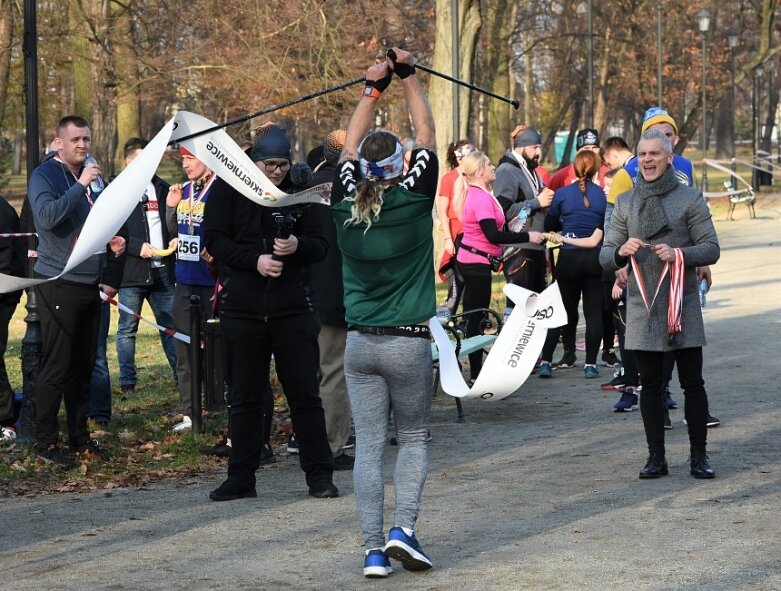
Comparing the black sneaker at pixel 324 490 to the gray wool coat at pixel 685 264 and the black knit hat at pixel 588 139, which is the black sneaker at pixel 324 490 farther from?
the black knit hat at pixel 588 139

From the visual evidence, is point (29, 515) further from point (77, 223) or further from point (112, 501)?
point (77, 223)

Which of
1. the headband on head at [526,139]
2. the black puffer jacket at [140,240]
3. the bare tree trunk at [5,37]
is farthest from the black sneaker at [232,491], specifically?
the bare tree trunk at [5,37]

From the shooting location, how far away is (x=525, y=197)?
12.2 metres

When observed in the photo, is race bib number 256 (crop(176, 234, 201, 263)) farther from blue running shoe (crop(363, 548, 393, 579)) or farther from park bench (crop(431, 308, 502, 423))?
blue running shoe (crop(363, 548, 393, 579))

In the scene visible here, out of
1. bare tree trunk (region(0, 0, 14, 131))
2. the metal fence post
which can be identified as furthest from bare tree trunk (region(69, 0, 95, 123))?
the metal fence post

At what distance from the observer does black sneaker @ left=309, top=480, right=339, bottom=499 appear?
288 inches

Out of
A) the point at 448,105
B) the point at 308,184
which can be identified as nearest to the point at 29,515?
the point at 308,184

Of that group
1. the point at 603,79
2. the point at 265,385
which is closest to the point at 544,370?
the point at 265,385

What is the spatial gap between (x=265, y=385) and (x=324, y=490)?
0.65 meters

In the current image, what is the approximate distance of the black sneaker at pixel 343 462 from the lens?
8172 mm

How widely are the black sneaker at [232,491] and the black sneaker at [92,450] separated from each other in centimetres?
143

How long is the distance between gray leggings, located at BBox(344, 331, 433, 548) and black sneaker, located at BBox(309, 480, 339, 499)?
1492mm

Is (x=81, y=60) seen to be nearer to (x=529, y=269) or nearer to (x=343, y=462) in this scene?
(x=529, y=269)

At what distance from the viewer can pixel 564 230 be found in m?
11.5
